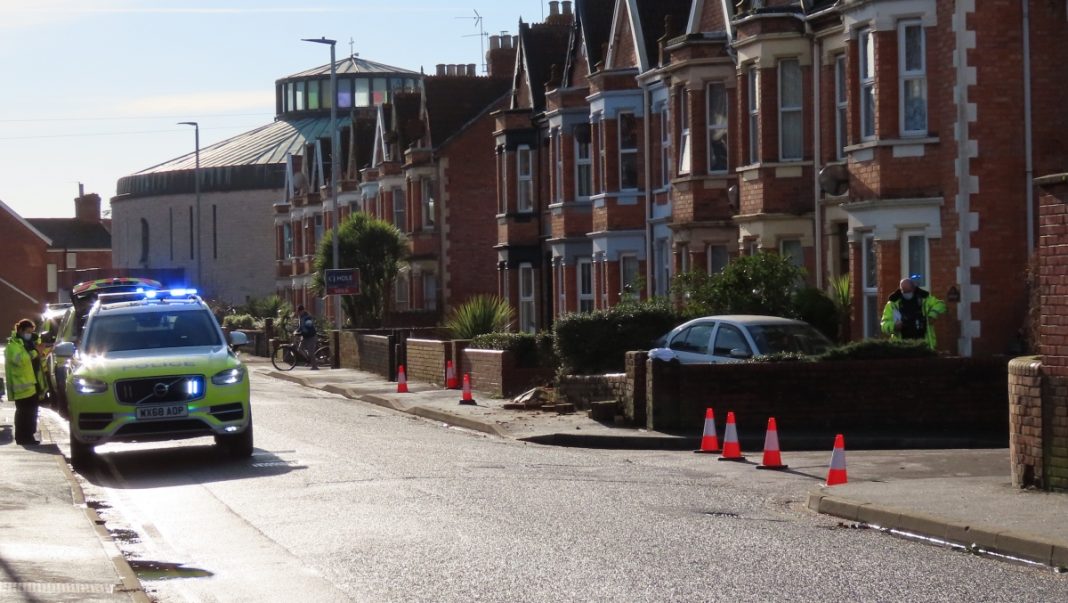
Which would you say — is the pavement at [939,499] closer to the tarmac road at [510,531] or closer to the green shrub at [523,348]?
the tarmac road at [510,531]

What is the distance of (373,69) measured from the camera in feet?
344

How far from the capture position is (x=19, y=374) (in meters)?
21.6

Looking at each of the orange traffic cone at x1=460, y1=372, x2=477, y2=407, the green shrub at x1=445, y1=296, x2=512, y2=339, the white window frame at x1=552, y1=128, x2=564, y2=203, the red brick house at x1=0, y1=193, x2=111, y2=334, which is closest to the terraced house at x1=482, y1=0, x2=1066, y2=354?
the white window frame at x1=552, y1=128, x2=564, y2=203

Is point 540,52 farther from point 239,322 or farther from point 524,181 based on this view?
point 239,322

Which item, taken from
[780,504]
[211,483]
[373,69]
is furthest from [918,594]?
[373,69]

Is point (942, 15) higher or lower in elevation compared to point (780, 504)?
higher

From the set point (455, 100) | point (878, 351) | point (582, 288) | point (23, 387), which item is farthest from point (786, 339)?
point (455, 100)

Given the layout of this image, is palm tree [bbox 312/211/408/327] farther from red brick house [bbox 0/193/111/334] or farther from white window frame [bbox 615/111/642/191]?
red brick house [bbox 0/193/111/334]

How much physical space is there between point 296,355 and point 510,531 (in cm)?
3457

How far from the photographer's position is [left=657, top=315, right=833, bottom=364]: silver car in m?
22.2

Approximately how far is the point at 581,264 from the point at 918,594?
31925 millimetres

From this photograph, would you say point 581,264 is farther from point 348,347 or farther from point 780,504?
point 780,504

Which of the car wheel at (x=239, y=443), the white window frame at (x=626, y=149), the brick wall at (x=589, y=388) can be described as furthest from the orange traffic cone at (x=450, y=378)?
the car wheel at (x=239, y=443)

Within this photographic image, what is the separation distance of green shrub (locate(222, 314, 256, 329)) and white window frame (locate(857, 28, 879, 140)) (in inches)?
1678
